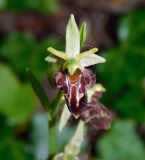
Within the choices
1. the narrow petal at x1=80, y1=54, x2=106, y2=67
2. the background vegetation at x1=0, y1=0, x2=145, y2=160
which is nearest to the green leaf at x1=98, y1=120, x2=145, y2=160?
the background vegetation at x1=0, y1=0, x2=145, y2=160

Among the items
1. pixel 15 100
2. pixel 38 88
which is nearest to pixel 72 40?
pixel 38 88

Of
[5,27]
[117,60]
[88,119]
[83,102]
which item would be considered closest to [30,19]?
[5,27]

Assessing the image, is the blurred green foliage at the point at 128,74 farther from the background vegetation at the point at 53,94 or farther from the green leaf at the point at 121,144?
the green leaf at the point at 121,144

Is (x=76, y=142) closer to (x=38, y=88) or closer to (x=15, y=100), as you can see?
(x=38, y=88)

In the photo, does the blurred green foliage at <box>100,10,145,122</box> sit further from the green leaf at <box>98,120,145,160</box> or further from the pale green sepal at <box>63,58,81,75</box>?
the pale green sepal at <box>63,58,81,75</box>

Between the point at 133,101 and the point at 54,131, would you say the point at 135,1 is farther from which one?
the point at 54,131
